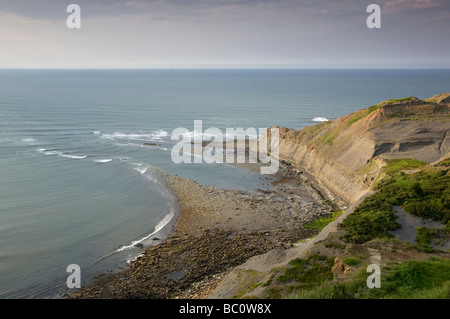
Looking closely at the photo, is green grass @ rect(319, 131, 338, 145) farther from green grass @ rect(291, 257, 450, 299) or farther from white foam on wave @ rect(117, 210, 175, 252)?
green grass @ rect(291, 257, 450, 299)

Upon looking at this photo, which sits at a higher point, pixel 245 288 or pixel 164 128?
pixel 164 128

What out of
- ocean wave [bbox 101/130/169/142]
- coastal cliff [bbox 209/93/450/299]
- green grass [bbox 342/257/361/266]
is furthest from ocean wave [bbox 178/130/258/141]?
green grass [bbox 342/257/361/266]

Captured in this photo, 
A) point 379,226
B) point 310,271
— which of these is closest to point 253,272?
point 310,271
